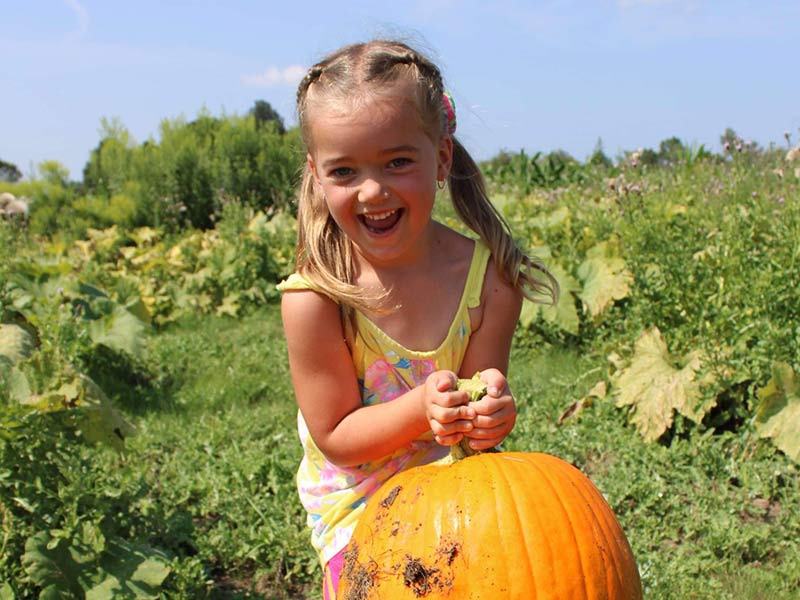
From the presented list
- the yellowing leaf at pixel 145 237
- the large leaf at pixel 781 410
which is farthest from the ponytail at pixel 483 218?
the yellowing leaf at pixel 145 237

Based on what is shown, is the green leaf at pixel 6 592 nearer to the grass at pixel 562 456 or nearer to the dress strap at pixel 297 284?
the grass at pixel 562 456

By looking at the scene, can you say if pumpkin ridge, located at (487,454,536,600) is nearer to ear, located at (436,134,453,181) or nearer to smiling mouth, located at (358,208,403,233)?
smiling mouth, located at (358,208,403,233)

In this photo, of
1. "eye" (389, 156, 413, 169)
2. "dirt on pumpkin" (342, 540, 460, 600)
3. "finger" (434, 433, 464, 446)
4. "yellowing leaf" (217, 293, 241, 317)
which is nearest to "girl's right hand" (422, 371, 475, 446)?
"finger" (434, 433, 464, 446)

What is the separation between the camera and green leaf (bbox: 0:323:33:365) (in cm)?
354

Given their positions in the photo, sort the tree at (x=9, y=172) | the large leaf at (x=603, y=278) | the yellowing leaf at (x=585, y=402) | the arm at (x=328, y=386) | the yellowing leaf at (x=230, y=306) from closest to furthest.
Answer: the arm at (x=328, y=386) < the yellowing leaf at (x=585, y=402) < the large leaf at (x=603, y=278) < the yellowing leaf at (x=230, y=306) < the tree at (x=9, y=172)

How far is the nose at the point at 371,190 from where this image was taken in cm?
186

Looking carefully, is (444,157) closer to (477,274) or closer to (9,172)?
(477,274)

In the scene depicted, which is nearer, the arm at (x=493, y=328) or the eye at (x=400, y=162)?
the eye at (x=400, y=162)

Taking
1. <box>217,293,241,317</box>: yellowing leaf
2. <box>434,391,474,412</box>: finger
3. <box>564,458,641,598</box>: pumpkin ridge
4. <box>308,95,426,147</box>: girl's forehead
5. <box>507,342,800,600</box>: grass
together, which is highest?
<box>308,95,426,147</box>: girl's forehead

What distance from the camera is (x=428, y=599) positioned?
1507mm

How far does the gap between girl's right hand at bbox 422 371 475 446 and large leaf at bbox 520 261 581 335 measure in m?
3.63

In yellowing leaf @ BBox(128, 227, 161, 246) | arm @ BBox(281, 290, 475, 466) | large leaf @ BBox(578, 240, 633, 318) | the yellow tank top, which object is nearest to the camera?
arm @ BBox(281, 290, 475, 466)

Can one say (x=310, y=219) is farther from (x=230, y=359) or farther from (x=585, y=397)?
(x=230, y=359)

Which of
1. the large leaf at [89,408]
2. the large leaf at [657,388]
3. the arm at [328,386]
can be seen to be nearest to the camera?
the arm at [328,386]
